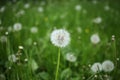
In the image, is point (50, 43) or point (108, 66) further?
point (50, 43)

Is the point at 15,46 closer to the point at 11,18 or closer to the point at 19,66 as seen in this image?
the point at 19,66

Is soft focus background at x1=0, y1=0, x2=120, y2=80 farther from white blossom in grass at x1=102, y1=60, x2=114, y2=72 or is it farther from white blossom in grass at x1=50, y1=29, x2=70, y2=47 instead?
white blossom in grass at x1=50, y1=29, x2=70, y2=47

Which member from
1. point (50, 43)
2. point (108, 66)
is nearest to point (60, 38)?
point (108, 66)

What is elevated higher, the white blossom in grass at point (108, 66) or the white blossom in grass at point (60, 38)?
the white blossom in grass at point (60, 38)

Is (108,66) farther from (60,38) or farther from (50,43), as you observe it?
(50,43)

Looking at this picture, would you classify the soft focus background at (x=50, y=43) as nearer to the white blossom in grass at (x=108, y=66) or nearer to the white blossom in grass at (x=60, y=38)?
the white blossom in grass at (x=108, y=66)

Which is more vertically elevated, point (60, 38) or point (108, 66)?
point (60, 38)

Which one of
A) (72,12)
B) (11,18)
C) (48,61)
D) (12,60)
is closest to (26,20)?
(11,18)

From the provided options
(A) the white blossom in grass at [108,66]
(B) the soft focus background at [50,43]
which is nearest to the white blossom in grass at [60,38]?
(B) the soft focus background at [50,43]
